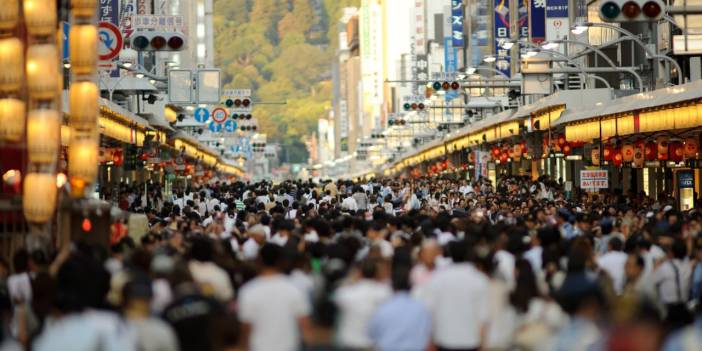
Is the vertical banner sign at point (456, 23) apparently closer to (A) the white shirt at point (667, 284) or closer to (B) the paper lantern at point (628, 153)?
(B) the paper lantern at point (628, 153)

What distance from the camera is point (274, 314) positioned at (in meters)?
10.2

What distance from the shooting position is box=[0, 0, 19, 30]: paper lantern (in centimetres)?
1659

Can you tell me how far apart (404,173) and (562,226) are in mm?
94168

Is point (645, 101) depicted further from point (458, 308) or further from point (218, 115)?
point (218, 115)

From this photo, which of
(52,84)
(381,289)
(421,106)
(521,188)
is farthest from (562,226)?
(421,106)

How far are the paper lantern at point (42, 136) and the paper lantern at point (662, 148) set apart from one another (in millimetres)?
18441

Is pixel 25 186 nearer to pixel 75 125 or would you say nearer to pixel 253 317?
pixel 75 125

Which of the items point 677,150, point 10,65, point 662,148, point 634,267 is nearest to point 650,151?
point 662,148

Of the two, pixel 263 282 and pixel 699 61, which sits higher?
pixel 699 61

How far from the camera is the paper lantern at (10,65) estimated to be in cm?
1638

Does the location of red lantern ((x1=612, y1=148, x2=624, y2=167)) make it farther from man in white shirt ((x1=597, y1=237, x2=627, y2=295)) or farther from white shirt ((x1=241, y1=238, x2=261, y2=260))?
man in white shirt ((x1=597, y1=237, x2=627, y2=295))

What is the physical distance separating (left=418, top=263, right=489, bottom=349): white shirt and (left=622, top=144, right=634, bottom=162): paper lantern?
2351 cm

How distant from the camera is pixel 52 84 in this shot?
16250mm

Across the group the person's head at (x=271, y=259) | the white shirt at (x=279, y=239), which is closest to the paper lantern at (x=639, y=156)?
the white shirt at (x=279, y=239)
